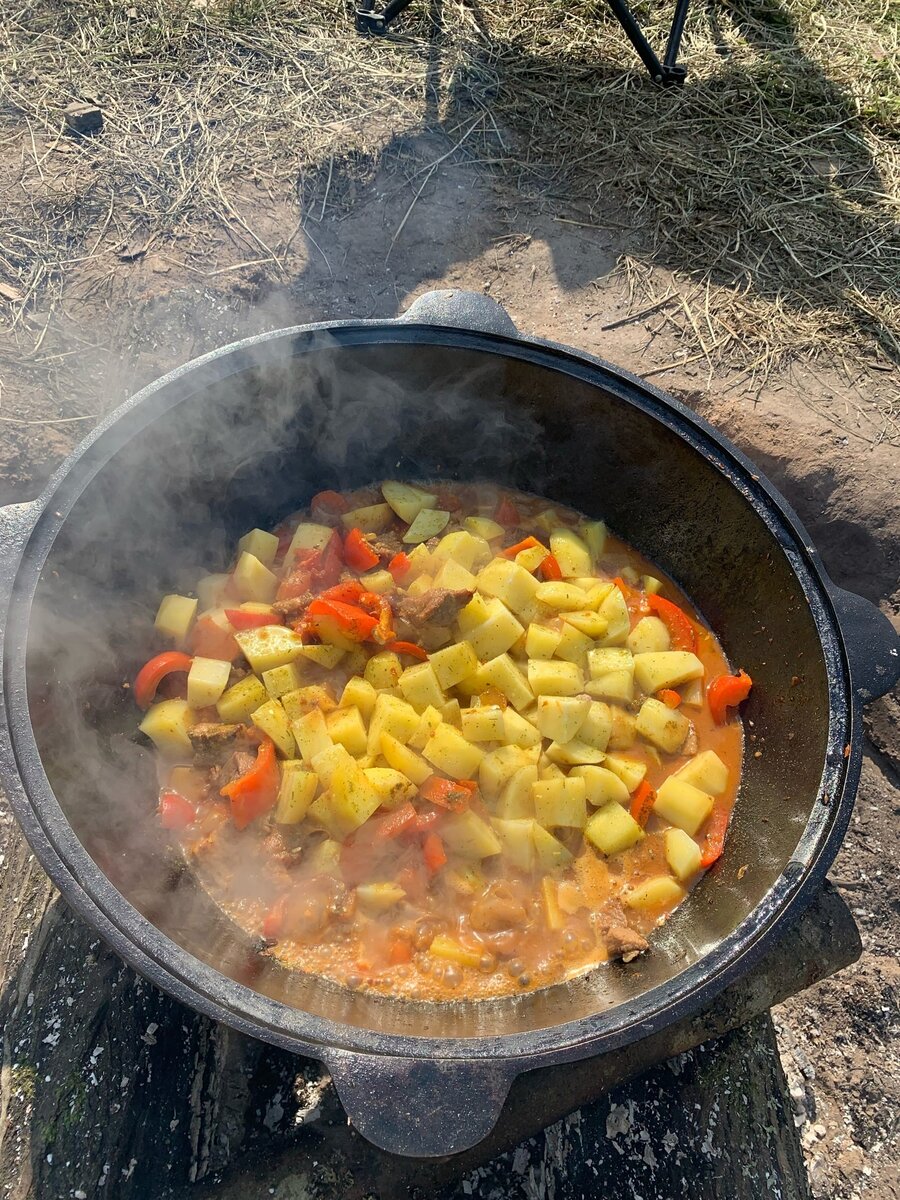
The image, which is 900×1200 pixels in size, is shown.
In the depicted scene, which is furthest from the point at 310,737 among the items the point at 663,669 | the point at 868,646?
the point at 868,646

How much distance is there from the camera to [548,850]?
2875mm

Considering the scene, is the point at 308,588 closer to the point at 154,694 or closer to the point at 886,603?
the point at 154,694

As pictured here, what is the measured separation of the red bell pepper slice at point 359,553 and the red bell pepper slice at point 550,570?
84cm

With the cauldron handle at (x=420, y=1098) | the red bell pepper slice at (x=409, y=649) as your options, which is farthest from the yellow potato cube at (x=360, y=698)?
the cauldron handle at (x=420, y=1098)

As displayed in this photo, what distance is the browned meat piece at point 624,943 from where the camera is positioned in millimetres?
2689

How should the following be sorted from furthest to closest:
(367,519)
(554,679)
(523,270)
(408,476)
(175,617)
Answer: (523,270)
(408,476)
(367,519)
(175,617)
(554,679)

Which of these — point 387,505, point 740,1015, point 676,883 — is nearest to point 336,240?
point 387,505

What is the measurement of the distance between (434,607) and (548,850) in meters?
1.10

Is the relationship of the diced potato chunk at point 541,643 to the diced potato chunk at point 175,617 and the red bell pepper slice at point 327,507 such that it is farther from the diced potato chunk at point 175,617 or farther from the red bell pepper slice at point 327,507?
the diced potato chunk at point 175,617

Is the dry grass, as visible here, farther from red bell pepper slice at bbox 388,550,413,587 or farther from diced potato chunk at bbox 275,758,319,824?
diced potato chunk at bbox 275,758,319,824

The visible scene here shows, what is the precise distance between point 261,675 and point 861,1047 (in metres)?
3.09

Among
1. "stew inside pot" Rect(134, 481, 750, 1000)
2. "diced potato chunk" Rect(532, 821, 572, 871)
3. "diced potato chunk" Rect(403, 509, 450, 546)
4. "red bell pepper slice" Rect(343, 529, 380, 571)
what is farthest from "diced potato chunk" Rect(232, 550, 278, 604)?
"diced potato chunk" Rect(532, 821, 572, 871)

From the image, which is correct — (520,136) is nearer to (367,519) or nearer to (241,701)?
(367,519)

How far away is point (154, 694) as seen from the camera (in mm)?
3217
